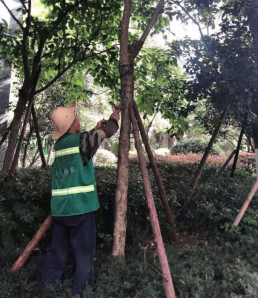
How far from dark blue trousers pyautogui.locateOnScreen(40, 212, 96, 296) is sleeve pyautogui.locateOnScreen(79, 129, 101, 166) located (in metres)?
0.57

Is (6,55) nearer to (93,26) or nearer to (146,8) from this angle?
(93,26)

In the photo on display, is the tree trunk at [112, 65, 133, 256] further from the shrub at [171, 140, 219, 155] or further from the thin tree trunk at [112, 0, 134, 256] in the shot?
the shrub at [171, 140, 219, 155]

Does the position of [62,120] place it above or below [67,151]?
above

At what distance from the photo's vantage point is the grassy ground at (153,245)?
3010 millimetres

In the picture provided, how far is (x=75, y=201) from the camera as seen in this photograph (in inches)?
122

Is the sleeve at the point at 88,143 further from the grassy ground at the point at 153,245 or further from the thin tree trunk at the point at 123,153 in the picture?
the grassy ground at the point at 153,245

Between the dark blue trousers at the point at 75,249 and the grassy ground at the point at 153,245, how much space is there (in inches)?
4.4

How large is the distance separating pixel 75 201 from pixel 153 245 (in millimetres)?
1630

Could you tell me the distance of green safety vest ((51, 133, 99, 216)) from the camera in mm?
3127

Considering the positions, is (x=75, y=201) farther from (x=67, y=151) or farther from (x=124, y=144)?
(x=124, y=144)

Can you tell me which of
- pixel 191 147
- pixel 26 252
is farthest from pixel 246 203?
pixel 191 147

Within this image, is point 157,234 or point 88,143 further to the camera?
point 157,234

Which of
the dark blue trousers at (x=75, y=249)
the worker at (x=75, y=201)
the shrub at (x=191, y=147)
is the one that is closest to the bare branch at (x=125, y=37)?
the worker at (x=75, y=201)

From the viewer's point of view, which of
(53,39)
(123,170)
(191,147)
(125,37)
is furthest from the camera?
(191,147)
